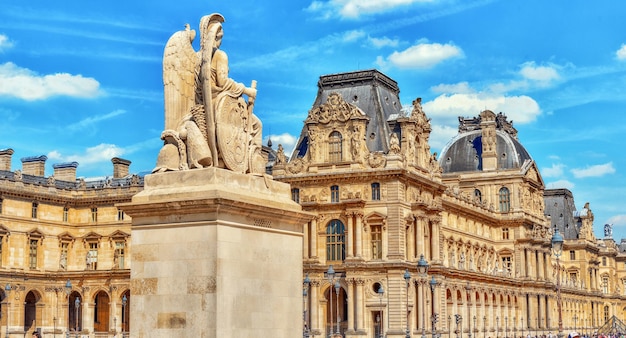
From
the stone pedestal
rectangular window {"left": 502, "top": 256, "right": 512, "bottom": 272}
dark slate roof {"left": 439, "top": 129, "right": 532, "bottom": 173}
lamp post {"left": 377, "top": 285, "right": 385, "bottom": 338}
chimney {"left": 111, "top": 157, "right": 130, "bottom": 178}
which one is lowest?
lamp post {"left": 377, "top": 285, "right": 385, "bottom": 338}

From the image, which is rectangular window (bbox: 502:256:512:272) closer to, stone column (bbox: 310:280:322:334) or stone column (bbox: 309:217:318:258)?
stone column (bbox: 310:280:322:334)

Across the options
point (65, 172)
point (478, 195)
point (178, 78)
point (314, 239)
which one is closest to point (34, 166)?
point (65, 172)

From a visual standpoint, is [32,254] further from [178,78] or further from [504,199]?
[178,78]

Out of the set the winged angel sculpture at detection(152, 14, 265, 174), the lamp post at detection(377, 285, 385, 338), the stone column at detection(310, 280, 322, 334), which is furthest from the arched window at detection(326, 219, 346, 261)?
the winged angel sculpture at detection(152, 14, 265, 174)

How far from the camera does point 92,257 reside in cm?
8075

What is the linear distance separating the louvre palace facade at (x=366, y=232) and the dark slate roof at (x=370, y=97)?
12cm

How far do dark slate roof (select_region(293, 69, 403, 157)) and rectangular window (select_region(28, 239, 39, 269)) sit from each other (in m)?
23.3

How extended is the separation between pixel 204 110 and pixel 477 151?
3593 inches

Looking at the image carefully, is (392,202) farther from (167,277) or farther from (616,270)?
(616,270)

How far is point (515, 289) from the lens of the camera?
321 ft

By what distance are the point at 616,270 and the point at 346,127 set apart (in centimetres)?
9785

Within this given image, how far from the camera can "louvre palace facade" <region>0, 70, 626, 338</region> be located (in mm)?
65500

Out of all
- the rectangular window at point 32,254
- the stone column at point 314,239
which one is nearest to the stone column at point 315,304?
the stone column at point 314,239

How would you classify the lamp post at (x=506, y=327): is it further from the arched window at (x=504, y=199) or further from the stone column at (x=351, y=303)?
the stone column at (x=351, y=303)
